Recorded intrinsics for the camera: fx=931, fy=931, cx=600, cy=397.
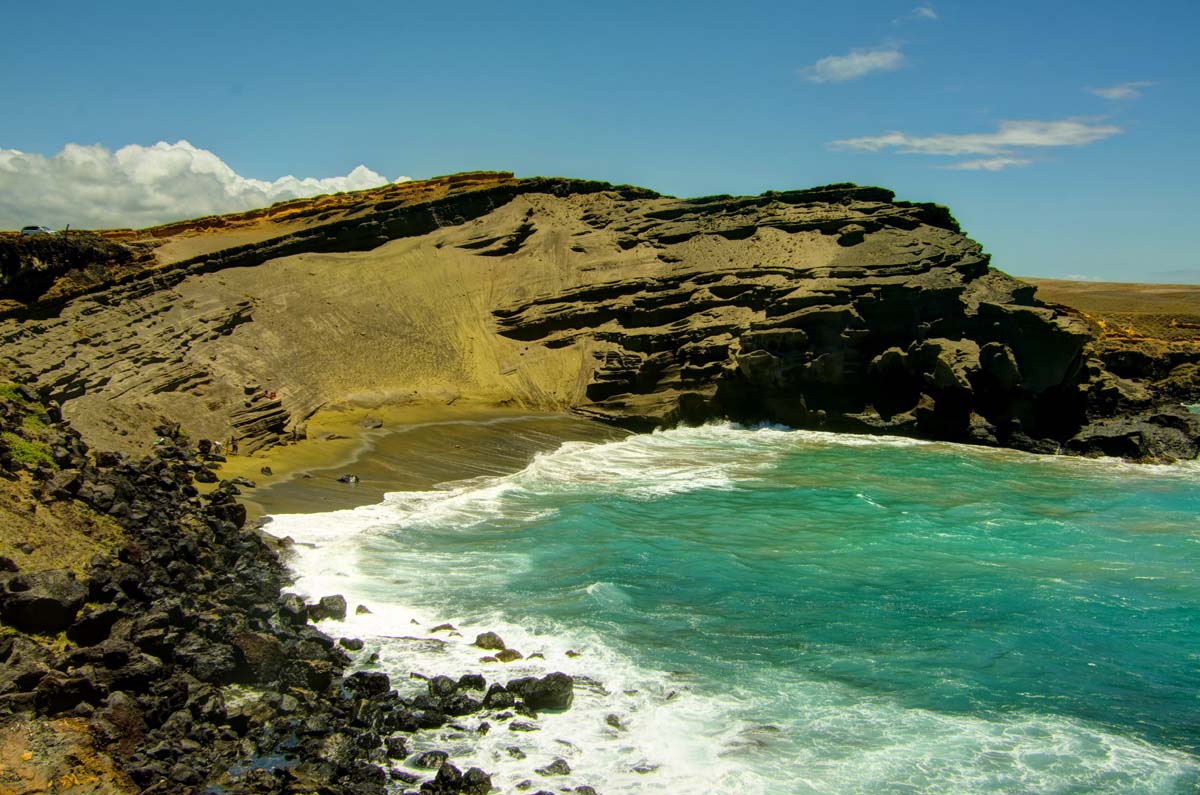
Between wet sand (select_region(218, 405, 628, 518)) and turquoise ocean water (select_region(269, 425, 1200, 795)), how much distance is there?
1100 mm

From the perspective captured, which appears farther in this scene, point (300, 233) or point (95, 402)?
point (300, 233)

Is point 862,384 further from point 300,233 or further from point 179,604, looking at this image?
point 179,604

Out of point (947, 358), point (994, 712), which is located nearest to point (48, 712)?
point (994, 712)

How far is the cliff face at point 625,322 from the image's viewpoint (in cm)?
2769

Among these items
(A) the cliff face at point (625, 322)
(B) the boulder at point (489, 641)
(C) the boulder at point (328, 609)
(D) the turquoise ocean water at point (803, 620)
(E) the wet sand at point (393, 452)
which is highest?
(A) the cliff face at point (625, 322)

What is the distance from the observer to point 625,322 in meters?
35.3

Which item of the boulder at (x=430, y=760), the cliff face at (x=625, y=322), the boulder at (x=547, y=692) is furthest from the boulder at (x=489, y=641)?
the cliff face at (x=625, y=322)

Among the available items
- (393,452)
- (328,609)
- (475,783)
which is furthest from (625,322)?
(475,783)

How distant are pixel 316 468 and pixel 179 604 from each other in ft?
36.5

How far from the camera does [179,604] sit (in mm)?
11656

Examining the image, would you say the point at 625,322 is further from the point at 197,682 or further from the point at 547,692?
the point at 197,682

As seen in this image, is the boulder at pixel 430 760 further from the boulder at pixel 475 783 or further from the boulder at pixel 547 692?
the boulder at pixel 547 692

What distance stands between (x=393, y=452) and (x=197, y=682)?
1489cm

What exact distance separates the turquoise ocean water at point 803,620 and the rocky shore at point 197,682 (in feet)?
1.83
